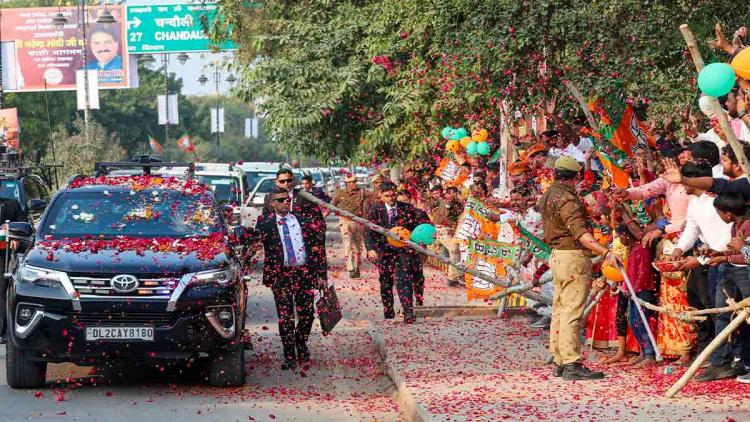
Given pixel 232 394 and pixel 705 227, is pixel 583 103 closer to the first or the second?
pixel 705 227

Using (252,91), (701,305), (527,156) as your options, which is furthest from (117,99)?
(701,305)

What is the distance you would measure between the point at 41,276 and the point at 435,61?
14.3 metres

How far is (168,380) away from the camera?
1341 cm

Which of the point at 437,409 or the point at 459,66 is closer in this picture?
the point at 437,409

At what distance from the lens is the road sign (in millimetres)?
58219

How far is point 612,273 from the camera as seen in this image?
1273cm

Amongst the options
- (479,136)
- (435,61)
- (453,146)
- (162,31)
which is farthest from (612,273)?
(162,31)

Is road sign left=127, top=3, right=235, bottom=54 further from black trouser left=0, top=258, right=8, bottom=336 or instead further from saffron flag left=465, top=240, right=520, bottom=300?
black trouser left=0, top=258, right=8, bottom=336

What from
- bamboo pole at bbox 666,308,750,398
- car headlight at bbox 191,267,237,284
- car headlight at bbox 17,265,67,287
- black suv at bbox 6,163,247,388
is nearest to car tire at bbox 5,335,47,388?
black suv at bbox 6,163,247,388

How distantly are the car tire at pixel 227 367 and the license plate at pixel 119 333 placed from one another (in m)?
0.81

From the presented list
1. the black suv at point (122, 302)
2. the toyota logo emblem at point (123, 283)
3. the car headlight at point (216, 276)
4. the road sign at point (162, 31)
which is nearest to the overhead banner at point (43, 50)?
the road sign at point (162, 31)

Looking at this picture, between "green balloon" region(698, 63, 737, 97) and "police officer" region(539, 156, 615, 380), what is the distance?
2542mm

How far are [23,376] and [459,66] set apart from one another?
7.01m

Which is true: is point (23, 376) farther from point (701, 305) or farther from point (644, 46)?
point (644, 46)
